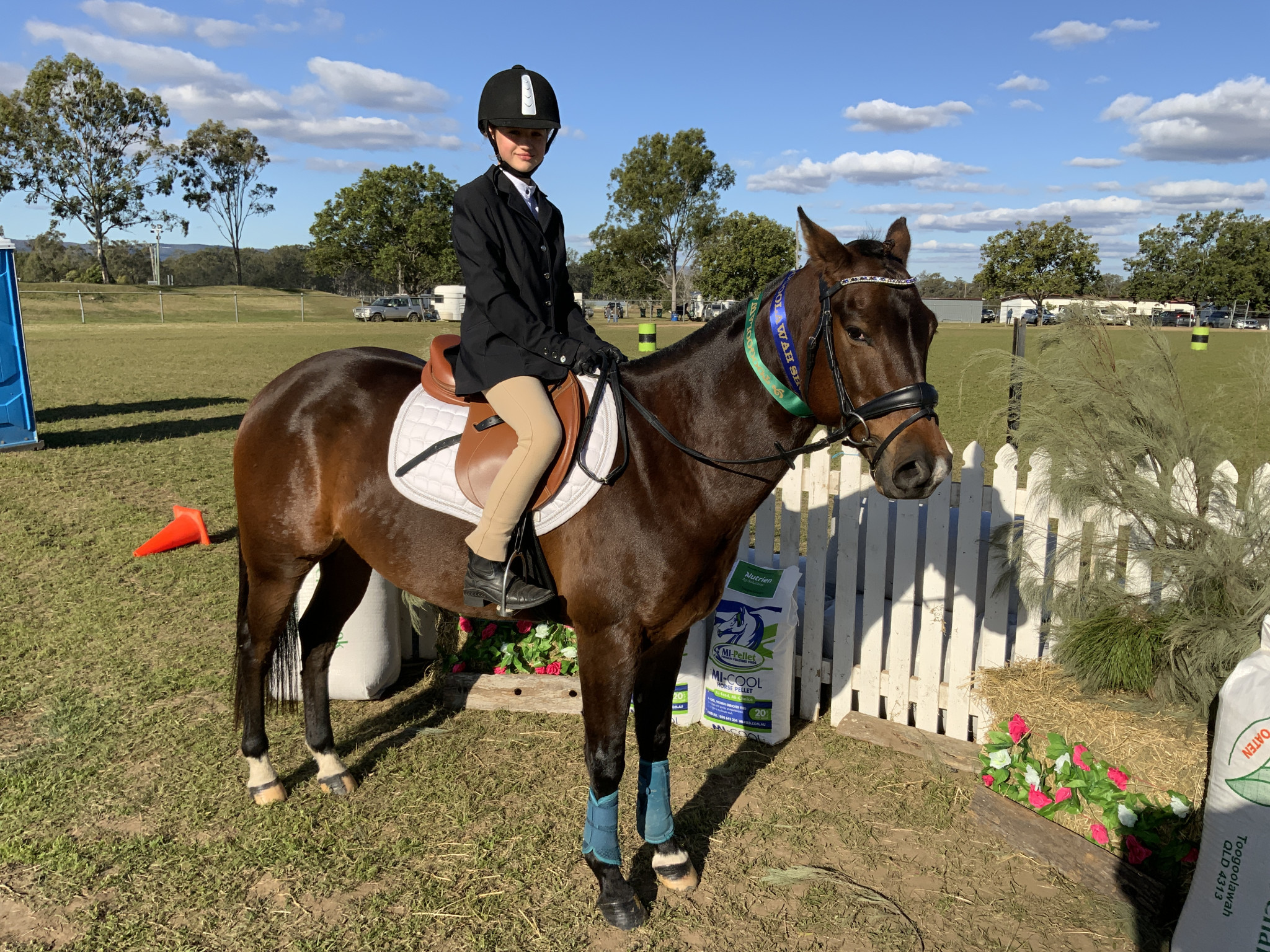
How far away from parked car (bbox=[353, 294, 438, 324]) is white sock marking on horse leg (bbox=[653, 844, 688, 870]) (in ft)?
181

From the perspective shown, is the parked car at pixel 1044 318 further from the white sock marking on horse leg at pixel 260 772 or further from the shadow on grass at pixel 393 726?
the white sock marking on horse leg at pixel 260 772

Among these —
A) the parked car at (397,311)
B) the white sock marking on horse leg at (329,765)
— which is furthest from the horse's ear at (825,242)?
the parked car at (397,311)

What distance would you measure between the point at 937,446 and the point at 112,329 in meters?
48.3

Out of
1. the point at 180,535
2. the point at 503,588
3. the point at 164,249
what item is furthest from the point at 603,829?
the point at 164,249

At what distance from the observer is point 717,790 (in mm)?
4180

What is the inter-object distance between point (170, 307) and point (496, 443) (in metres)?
60.6

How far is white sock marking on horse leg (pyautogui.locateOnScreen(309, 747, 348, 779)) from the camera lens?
4150 mm

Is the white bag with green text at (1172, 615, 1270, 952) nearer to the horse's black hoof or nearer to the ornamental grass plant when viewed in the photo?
the ornamental grass plant

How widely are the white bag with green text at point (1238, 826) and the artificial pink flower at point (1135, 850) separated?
1.58 feet

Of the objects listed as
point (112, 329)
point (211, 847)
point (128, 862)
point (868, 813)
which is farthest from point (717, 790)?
point (112, 329)

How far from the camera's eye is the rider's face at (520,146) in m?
3.24

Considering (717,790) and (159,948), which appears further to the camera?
(717,790)

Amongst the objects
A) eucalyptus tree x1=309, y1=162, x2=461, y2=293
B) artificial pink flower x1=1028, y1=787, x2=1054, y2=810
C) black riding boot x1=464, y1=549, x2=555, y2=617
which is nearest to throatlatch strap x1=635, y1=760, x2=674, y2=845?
black riding boot x1=464, y1=549, x2=555, y2=617

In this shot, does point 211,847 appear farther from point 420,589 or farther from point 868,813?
point 868,813
